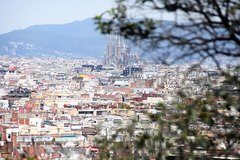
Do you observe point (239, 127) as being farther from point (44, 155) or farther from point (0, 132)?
point (0, 132)

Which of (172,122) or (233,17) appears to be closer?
(233,17)

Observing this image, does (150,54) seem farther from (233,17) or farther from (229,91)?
(229,91)

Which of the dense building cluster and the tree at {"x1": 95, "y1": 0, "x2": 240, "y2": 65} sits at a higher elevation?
the tree at {"x1": 95, "y1": 0, "x2": 240, "y2": 65}

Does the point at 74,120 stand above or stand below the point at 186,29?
below

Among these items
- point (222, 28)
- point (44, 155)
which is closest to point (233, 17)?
point (222, 28)

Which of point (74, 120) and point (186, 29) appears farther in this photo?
point (74, 120)

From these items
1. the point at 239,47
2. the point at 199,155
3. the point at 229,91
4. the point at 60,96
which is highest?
the point at 239,47

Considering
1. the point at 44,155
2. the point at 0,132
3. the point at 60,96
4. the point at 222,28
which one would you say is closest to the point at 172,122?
the point at 222,28

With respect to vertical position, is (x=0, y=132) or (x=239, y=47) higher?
(x=239, y=47)

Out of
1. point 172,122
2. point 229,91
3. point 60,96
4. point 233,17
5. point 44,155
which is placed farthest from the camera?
A: point 60,96

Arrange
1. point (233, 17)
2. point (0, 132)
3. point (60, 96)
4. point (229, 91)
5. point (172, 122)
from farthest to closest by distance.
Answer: point (60, 96) < point (0, 132) < point (229, 91) < point (172, 122) < point (233, 17)

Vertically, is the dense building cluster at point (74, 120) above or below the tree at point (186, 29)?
below
